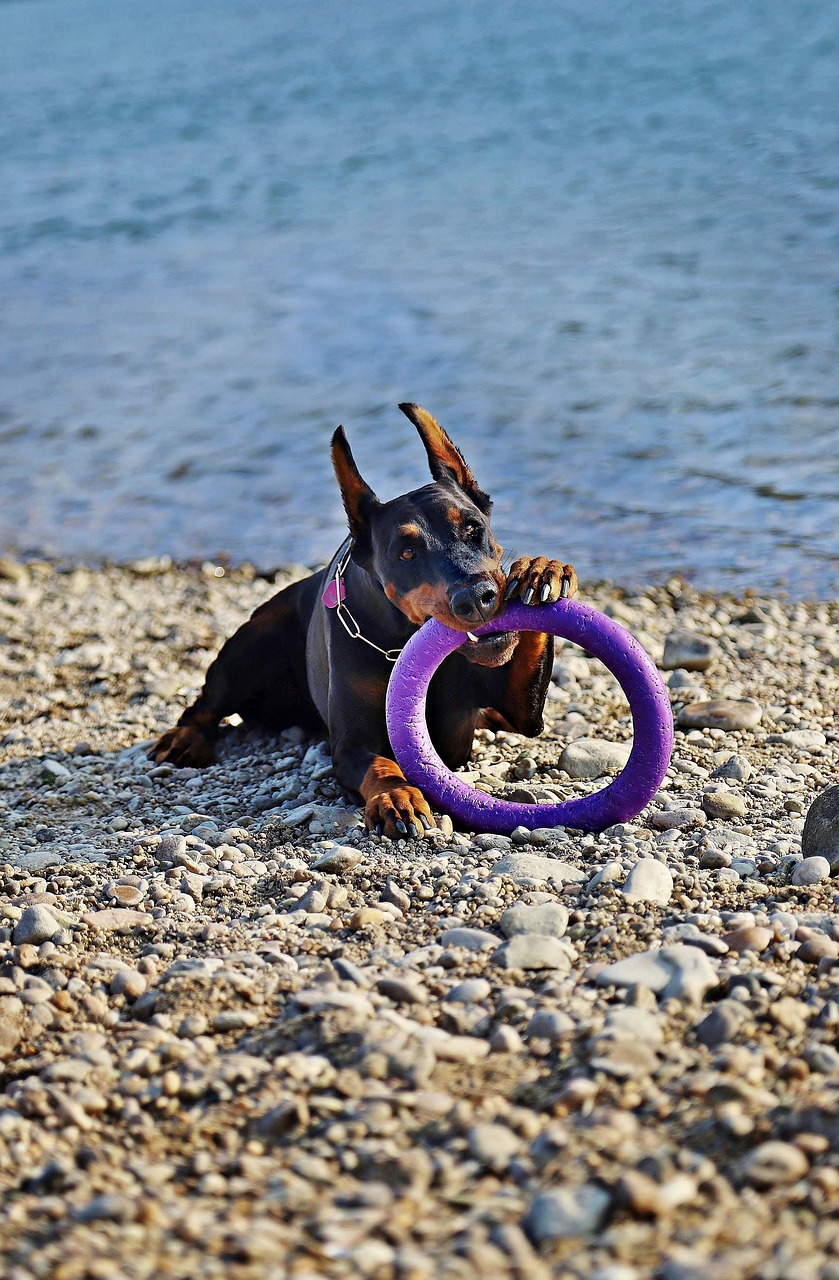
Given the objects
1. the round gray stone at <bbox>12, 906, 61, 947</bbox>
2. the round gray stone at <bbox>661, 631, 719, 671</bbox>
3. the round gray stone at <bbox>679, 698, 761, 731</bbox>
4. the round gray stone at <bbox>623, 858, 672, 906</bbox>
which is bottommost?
the round gray stone at <bbox>661, 631, 719, 671</bbox>

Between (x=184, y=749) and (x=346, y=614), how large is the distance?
0.97 meters

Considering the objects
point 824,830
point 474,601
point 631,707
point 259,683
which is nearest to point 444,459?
point 474,601

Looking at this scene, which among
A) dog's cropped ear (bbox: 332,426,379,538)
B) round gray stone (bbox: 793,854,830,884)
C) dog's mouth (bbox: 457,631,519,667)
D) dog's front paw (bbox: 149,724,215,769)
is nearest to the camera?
round gray stone (bbox: 793,854,830,884)

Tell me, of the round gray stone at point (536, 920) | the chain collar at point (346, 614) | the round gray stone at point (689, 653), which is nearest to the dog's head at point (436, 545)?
the chain collar at point (346, 614)

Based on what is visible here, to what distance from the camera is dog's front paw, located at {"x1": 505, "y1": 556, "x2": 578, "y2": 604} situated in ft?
12.3

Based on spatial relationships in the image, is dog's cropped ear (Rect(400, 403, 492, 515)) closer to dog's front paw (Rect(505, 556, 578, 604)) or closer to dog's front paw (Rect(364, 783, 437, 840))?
dog's front paw (Rect(505, 556, 578, 604))

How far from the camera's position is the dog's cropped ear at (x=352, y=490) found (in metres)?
4.06

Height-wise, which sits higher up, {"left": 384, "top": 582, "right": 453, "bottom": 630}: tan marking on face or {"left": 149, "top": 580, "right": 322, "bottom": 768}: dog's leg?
{"left": 384, "top": 582, "right": 453, "bottom": 630}: tan marking on face

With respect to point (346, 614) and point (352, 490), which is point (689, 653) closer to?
point (346, 614)

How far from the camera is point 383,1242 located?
201 centimetres

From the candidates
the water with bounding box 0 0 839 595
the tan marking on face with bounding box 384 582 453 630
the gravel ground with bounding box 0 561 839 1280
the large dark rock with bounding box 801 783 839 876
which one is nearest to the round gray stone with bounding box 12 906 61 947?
the gravel ground with bounding box 0 561 839 1280

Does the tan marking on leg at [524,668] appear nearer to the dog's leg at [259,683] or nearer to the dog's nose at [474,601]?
the dog's nose at [474,601]

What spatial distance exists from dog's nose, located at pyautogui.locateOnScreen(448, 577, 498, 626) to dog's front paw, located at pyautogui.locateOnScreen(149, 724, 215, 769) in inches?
62.1

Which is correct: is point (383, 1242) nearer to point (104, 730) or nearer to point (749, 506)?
point (104, 730)
